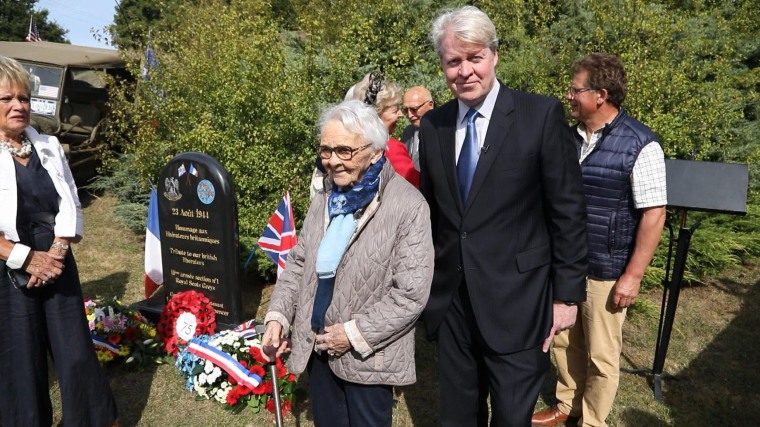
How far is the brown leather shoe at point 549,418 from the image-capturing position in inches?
124

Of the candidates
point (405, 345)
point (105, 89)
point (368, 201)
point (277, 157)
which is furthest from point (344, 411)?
point (105, 89)

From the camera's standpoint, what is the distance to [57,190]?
8.66 ft

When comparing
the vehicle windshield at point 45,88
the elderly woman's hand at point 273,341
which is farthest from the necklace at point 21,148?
the vehicle windshield at point 45,88

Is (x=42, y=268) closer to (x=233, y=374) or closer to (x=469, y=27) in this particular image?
(x=233, y=374)

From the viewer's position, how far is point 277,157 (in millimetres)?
5598

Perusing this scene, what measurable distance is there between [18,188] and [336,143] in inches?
62.5

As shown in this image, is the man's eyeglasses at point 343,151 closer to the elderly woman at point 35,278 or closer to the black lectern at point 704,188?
the elderly woman at point 35,278

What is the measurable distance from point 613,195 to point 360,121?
1420 millimetres

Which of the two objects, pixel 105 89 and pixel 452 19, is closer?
pixel 452 19

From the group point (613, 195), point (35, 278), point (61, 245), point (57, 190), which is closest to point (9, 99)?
point (57, 190)

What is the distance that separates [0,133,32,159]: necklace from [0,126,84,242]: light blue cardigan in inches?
0.9

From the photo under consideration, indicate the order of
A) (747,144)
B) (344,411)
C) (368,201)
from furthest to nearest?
(747,144), (344,411), (368,201)

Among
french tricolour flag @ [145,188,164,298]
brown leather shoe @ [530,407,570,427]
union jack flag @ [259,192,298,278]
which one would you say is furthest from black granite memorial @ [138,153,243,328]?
brown leather shoe @ [530,407,570,427]

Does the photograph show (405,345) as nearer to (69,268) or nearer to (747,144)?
(69,268)
